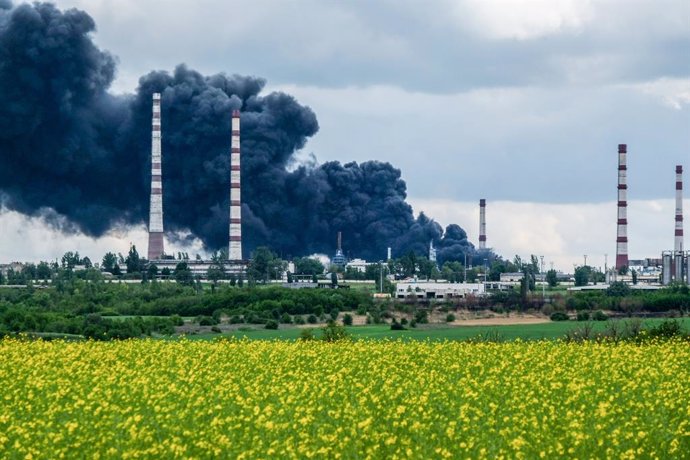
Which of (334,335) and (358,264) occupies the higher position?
(358,264)

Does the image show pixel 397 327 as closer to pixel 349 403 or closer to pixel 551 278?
pixel 349 403

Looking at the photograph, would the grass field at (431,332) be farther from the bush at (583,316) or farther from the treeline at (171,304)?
the treeline at (171,304)

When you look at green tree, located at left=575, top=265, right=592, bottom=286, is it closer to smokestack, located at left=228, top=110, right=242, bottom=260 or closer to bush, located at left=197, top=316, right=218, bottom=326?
smokestack, located at left=228, top=110, right=242, bottom=260

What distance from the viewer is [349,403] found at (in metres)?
23.0

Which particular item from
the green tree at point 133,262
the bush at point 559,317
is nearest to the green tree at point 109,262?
the green tree at point 133,262

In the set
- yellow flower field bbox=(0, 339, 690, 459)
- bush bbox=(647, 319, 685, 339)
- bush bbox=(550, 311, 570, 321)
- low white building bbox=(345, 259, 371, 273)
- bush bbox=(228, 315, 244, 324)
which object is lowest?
bush bbox=(228, 315, 244, 324)

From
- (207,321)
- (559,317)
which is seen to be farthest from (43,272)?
(559,317)

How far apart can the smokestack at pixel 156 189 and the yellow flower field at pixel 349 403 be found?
98673mm

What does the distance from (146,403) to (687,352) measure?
52.0 ft

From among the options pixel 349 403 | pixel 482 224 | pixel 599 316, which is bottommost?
pixel 599 316

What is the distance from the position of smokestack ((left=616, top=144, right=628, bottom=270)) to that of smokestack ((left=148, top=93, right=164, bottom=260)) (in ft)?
149

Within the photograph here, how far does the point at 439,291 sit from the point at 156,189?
3709cm

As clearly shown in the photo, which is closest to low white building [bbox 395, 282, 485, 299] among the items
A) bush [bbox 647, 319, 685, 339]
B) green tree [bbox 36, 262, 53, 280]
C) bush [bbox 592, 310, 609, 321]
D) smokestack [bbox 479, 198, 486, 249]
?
bush [bbox 592, 310, 609, 321]

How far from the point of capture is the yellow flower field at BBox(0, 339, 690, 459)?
1939 centimetres
